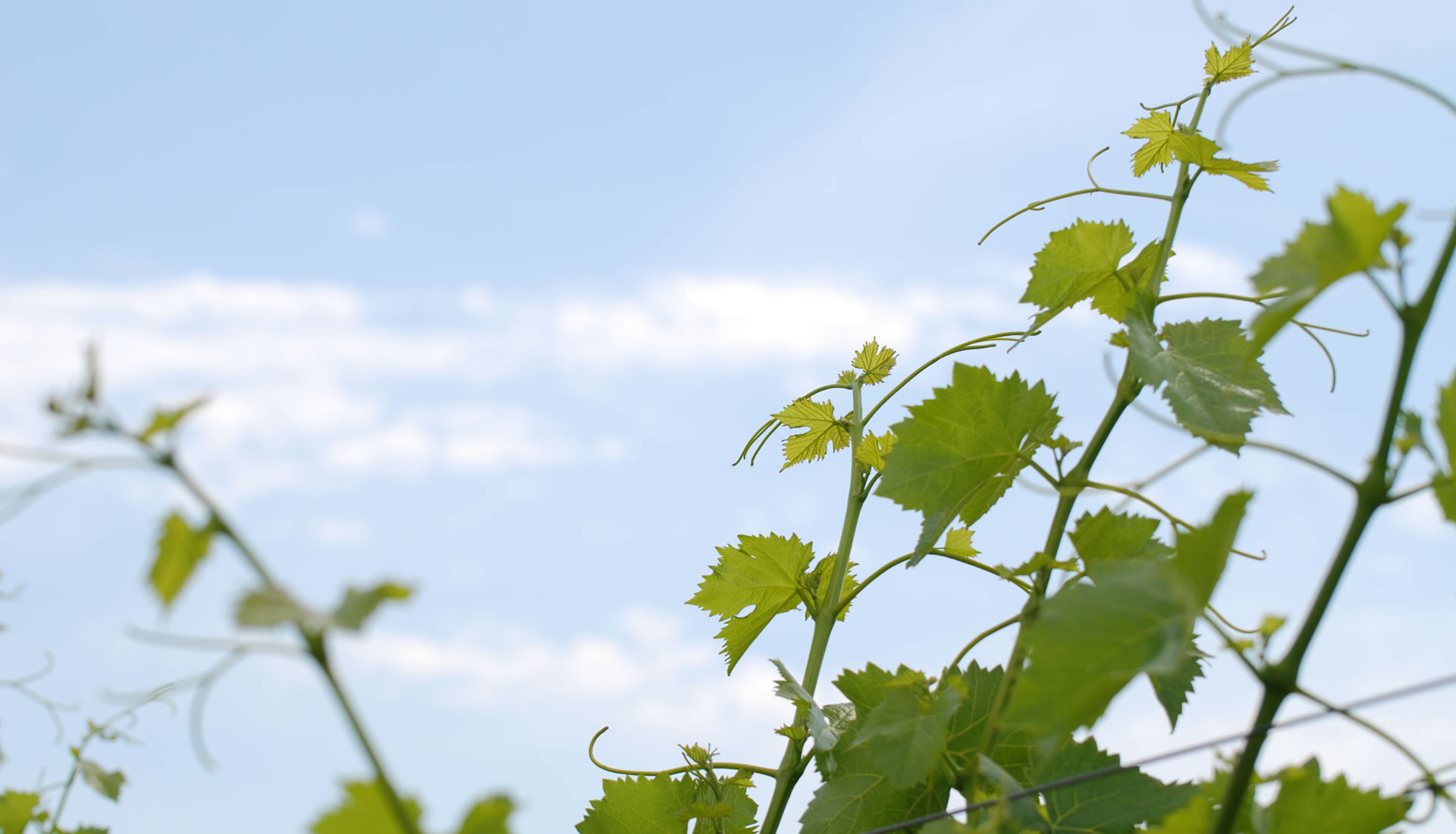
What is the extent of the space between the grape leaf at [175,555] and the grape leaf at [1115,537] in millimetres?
654

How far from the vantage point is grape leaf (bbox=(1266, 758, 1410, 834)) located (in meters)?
0.72

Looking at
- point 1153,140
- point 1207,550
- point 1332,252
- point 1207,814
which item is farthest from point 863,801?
point 1153,140

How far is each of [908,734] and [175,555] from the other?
58cm

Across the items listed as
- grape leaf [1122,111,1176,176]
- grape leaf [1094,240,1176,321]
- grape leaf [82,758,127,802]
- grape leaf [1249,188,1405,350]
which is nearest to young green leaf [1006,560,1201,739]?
grape leaf [1249,188,1405,350]

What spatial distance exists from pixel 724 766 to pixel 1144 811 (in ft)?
1.34

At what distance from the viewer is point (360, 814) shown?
51 centimetres

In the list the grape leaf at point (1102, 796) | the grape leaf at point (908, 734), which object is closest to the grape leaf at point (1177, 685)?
the grape leaf at point (1102, 796)

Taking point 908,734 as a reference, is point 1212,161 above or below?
above

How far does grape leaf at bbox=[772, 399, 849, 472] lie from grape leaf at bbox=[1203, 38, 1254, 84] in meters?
0.57

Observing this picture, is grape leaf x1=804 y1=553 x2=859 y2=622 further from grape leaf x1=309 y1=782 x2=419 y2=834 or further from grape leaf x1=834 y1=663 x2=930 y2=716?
grape leaf x1=309 y1=782 x2=419 y2=834

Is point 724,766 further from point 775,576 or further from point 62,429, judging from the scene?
point 62,429

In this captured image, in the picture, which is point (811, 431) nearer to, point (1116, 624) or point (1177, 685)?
point (1177, 685)

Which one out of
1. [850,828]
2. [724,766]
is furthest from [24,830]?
[850,828]

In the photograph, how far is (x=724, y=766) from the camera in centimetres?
111
